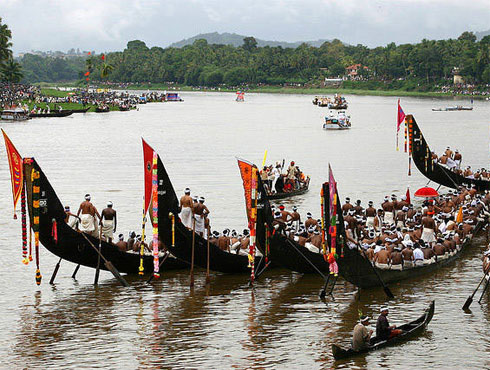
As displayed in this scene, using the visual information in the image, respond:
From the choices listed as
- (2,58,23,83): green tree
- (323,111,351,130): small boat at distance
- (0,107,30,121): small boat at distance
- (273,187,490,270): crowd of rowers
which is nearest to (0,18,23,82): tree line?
(2,58,23,83): green tree

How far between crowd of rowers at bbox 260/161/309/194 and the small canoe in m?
20.5

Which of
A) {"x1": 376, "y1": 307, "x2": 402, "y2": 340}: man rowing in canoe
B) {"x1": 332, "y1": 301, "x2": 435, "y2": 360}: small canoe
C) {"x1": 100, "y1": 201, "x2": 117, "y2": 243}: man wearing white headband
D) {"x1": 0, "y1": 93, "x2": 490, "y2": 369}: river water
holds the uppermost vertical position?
{"x1": 100, "y1": 201, "x2": 117, "y2": 243}: man wearing white headband

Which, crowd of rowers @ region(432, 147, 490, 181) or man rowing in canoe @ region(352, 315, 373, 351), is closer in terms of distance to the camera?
man rowing in canoe @ region(352, 315, 373, 351)

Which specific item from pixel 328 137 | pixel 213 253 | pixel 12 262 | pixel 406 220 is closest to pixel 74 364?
pixel 213 253

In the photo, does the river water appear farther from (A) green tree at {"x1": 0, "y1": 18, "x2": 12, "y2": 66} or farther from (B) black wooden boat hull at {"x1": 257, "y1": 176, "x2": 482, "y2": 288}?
(A) green tree at {"x1": 0, "y1": 18, "x2": 12, "y2": 66}

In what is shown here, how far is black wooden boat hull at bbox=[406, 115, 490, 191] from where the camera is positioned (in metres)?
39.8

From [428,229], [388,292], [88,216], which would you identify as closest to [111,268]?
[88,216]

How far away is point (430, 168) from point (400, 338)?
2231cm

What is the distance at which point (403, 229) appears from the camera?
28.0m

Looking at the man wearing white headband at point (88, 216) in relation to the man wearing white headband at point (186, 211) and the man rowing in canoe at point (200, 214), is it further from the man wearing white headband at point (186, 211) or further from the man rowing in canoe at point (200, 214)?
the man rowing in canoe at point (200, 214)

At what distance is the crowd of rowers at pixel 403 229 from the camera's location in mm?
24828

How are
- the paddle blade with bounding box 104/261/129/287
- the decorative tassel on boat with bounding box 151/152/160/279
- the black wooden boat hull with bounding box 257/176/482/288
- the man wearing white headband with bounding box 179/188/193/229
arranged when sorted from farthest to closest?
the man wearing white headband with bounding box 179/188/193/229
the paddle blade with bounding box 104/261/129/287
the decorative tassel on boat with bounding box 151/152/160/279
the black wooden boat hull with bounding box 257/176/482/288

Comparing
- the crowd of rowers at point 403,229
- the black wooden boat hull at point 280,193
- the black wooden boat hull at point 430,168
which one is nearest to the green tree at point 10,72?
the black wooden boat hull at point 280,193

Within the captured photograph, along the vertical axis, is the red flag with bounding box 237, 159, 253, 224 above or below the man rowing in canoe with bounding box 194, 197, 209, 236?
above
